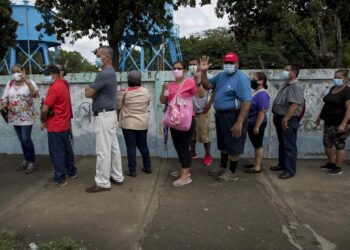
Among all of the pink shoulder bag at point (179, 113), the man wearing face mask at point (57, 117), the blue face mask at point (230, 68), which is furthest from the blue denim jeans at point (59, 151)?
the blue face mask at point (230, 68)

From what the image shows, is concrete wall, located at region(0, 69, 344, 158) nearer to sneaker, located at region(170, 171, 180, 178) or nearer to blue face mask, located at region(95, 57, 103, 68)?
sneaker, located at region(170, 171, 180, 178)

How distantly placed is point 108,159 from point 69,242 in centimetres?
157

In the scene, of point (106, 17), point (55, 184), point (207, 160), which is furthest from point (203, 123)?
point (106, 17)

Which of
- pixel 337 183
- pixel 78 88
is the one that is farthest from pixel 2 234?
pixel 337 183

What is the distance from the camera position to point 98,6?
14.0m

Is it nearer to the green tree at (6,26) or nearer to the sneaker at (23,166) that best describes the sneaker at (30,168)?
the sneaker at (23,166)

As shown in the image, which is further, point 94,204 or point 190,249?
point 94,204

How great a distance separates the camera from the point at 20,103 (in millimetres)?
5441

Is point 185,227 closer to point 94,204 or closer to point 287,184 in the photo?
point 94,204

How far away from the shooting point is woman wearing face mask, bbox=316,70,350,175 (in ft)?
16.5

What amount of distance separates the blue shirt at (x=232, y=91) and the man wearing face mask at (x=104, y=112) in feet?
4.64

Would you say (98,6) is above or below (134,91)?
above

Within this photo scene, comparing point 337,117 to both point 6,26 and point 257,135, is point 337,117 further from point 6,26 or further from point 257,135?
point 6,26

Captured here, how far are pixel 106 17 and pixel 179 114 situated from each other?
455 inches
